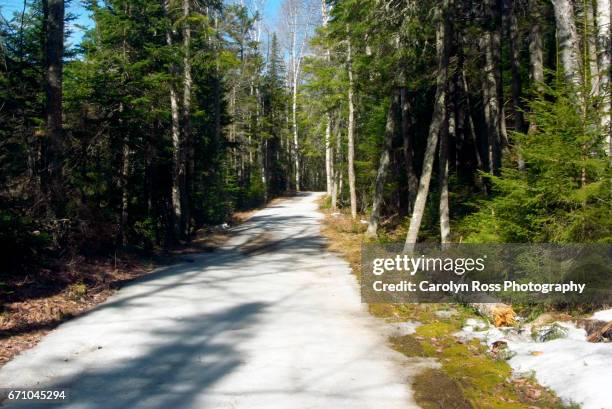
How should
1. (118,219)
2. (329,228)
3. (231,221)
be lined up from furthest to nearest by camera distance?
(231,221)
(329,228)
(118,219)

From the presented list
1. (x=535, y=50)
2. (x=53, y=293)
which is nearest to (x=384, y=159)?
(x=535, y=50)

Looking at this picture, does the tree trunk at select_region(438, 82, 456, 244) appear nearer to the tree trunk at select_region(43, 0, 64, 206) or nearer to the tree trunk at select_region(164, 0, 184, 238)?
the tree trunk at select_region(43, 0, 64, 206)

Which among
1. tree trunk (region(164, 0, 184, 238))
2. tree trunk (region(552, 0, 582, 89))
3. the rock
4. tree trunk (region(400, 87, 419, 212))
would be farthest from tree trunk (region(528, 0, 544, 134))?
tree trunk (region(164, 0, 184, 238))

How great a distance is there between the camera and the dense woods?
7.80 m

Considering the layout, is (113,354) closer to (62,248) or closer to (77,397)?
(77,397)

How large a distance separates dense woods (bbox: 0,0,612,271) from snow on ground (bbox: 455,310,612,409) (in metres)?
1.71

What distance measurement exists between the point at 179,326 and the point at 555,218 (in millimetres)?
6192

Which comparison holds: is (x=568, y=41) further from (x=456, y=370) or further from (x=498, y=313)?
(x=456, y=370)

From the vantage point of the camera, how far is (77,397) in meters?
5.32

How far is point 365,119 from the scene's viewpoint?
86.7ft

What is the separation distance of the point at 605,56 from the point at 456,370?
6338 millimetres

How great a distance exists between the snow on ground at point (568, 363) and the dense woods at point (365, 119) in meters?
1.71

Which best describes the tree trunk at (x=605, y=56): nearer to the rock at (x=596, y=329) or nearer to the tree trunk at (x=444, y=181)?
the rock at (x=596, y=329)

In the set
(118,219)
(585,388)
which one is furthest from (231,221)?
(585,388)
